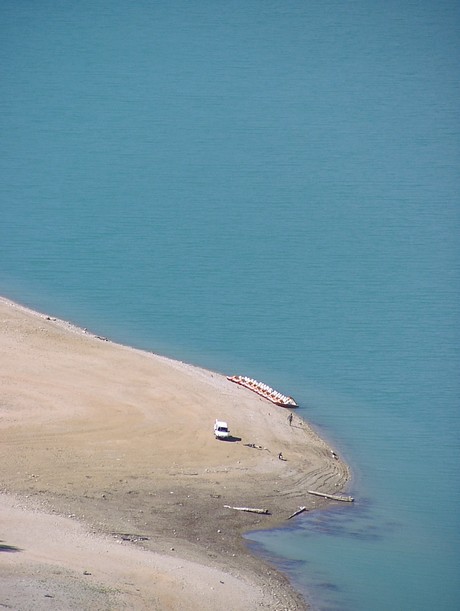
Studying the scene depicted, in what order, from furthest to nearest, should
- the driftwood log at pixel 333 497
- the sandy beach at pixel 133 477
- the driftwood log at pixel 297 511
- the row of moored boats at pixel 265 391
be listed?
1. the row of moored boats at pixel 265 391
2. the driftwood log at pixel 333 497
3. the driftwood log at pixel 297 511
4. the sandy beach at pixel 133 477

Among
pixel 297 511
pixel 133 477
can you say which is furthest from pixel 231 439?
pixel 297 511

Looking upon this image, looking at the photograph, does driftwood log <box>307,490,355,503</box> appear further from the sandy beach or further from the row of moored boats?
the row of moored boats

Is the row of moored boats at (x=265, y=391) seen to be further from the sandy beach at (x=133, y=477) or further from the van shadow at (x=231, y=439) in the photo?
the van shadow at (x=231, y=439)

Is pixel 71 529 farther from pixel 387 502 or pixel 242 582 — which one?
pixel 387 502

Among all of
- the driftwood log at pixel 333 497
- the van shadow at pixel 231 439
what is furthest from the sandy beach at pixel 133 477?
the driftwood log at pixel 333 497

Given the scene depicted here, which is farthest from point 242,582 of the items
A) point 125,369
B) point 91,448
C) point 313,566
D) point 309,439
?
point 125,369

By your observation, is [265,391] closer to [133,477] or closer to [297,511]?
[297,511]

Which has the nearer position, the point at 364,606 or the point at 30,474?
the point at 364,606
